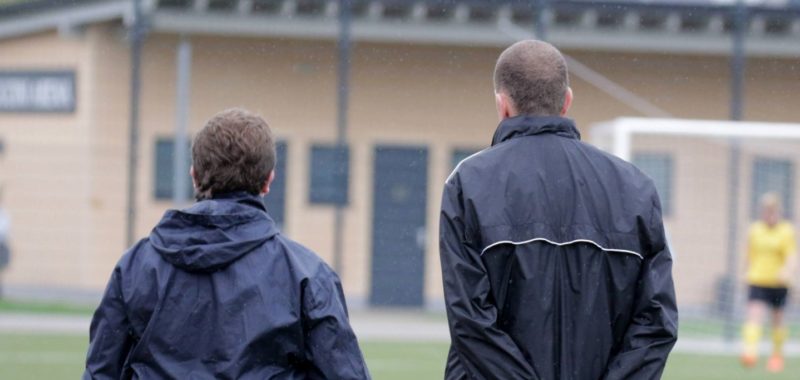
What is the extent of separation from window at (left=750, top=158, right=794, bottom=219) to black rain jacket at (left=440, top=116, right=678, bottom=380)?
10.8m

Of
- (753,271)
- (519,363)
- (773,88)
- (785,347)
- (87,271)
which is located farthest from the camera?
(87,271)

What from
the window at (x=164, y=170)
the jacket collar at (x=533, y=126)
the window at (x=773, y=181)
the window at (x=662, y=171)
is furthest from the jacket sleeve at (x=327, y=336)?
the window at (x=164, y=170)

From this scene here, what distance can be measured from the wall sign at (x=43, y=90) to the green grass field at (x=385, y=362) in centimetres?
536

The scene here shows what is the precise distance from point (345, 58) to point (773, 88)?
17.9 feet

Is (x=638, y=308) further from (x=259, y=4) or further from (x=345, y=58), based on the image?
(x=259, y=4)

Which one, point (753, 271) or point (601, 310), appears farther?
point (753, 271)

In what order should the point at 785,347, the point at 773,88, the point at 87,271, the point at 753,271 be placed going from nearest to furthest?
the point at 753,271 → the point at 785,347 → the point at 773,88 → the point at 87,271

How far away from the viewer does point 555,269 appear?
319 centimetres

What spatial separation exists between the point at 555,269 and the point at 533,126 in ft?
1.21

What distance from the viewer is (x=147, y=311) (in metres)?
3.15

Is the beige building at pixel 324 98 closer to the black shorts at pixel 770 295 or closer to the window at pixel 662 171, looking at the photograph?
the window at pixel 662 171

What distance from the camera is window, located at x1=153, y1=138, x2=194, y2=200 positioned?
18.3 metres

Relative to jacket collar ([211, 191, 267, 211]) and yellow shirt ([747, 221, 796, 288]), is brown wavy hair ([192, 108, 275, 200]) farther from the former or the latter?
yellow shirt ([747, 221, 796, 288])

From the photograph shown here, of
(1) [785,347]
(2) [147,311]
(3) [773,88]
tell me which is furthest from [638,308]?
(3) [773,88]
